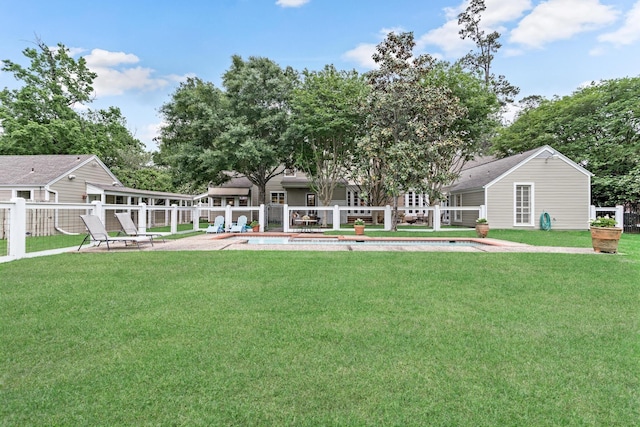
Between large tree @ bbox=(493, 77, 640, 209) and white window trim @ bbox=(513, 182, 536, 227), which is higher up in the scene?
large tree @ bbox=(493, 77, 640, 209)

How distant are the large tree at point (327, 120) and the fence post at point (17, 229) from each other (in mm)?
12892

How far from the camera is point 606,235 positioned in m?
8.32

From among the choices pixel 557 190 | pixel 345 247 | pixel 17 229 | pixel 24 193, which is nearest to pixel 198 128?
pixel 24 193

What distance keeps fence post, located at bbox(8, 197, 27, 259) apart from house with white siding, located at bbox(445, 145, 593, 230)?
18431mm

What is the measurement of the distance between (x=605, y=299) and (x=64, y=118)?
112ft

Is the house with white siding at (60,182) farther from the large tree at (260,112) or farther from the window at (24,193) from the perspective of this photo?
the large tree at (260,112)

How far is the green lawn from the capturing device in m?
2.16

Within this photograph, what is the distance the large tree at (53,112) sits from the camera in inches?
973

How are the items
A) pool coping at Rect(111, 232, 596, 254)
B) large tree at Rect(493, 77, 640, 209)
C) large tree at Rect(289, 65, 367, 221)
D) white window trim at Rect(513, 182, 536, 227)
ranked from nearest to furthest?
pool coping at Rect(111, 232, 596, 254), white window trim at Rect(513, 182, 536, 227), large tree at Rect(289, 65, 367, 221), large tree at Rect(493, 77, 640, 209)

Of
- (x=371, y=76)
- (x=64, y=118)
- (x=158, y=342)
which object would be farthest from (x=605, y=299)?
(x=64, y=118)

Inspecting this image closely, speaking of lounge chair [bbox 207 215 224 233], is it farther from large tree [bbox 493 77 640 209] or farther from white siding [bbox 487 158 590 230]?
large tree [bbox 493 77 640 209]

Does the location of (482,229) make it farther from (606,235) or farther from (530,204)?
(530,204)

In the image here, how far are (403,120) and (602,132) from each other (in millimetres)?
14739

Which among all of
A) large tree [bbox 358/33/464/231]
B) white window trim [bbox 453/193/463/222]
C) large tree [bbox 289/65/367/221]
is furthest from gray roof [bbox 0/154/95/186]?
white window trim [bbox 453/193/463/222]
